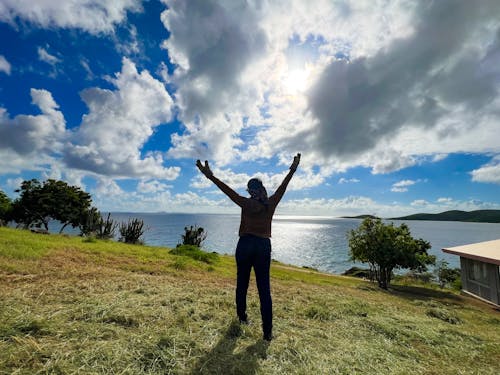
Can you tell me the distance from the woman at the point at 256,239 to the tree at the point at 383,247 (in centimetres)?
2347

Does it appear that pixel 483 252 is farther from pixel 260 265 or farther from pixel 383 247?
pixel 260 265

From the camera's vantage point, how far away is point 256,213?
500 cm

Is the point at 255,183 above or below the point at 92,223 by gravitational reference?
above

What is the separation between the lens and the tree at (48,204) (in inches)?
1597

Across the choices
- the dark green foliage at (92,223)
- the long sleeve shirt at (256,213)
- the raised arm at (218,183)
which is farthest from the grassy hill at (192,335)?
the dark green foliage at (92,223)

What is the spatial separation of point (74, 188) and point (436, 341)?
2005 inches

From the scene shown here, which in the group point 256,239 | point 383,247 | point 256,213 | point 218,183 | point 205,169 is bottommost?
point 383,247

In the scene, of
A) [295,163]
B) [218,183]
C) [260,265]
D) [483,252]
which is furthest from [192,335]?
[483,252]

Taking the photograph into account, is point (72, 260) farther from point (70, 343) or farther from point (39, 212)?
point (39, 212)

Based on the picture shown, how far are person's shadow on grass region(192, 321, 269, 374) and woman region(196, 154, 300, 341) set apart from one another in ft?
1.77

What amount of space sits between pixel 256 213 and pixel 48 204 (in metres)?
46.8

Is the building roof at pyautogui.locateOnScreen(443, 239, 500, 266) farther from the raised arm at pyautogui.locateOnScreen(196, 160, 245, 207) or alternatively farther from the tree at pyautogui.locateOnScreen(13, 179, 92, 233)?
the tree at pyautogui.locateOnScreen(13, 179, 92, 233)

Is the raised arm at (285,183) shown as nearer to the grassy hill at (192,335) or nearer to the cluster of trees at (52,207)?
the grassy hill at (192,335)

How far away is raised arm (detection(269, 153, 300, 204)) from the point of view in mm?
5176
